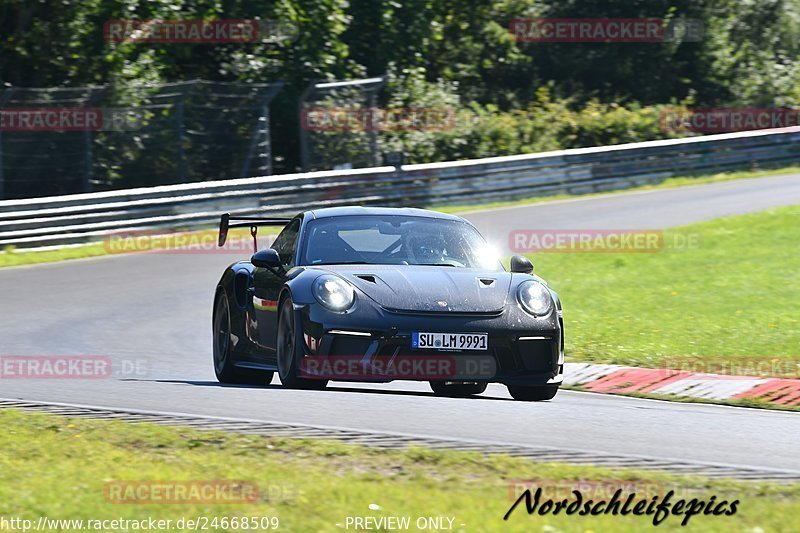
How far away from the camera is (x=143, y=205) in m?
21.6

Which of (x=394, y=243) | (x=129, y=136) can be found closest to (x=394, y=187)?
(x=129, y=136)

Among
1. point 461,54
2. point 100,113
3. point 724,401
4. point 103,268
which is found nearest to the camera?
point 724,401

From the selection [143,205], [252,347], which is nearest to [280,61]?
[143,205]

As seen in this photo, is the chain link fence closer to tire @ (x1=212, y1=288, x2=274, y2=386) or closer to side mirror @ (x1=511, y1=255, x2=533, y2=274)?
tire @ (x1=212, y1=288, x2=274, y2=386)

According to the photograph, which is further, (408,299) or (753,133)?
(753,133)

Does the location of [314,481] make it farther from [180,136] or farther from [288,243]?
[180,136]

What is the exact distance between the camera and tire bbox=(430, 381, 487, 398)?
10422 millimetres

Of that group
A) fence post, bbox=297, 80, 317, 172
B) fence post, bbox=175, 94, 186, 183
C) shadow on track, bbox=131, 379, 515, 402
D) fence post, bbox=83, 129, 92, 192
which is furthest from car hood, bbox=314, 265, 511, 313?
fence post, bbox=297, 80, 317, 172

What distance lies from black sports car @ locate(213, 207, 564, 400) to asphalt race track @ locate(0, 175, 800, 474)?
236 millimetres

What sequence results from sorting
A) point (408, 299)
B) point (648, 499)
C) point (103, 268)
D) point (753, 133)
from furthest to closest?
point (753, 133) < point (103, 268) < point (408, 299) < point (648, 499)

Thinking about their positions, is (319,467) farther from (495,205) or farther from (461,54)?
(461,54)

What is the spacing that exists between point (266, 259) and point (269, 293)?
265 millimetres

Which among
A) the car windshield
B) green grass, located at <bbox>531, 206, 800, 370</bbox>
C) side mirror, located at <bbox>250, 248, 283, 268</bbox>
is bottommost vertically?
green grass, located at <bbox>531, 206, 800, 370</bbox>

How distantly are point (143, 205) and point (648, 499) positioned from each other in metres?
16.5
